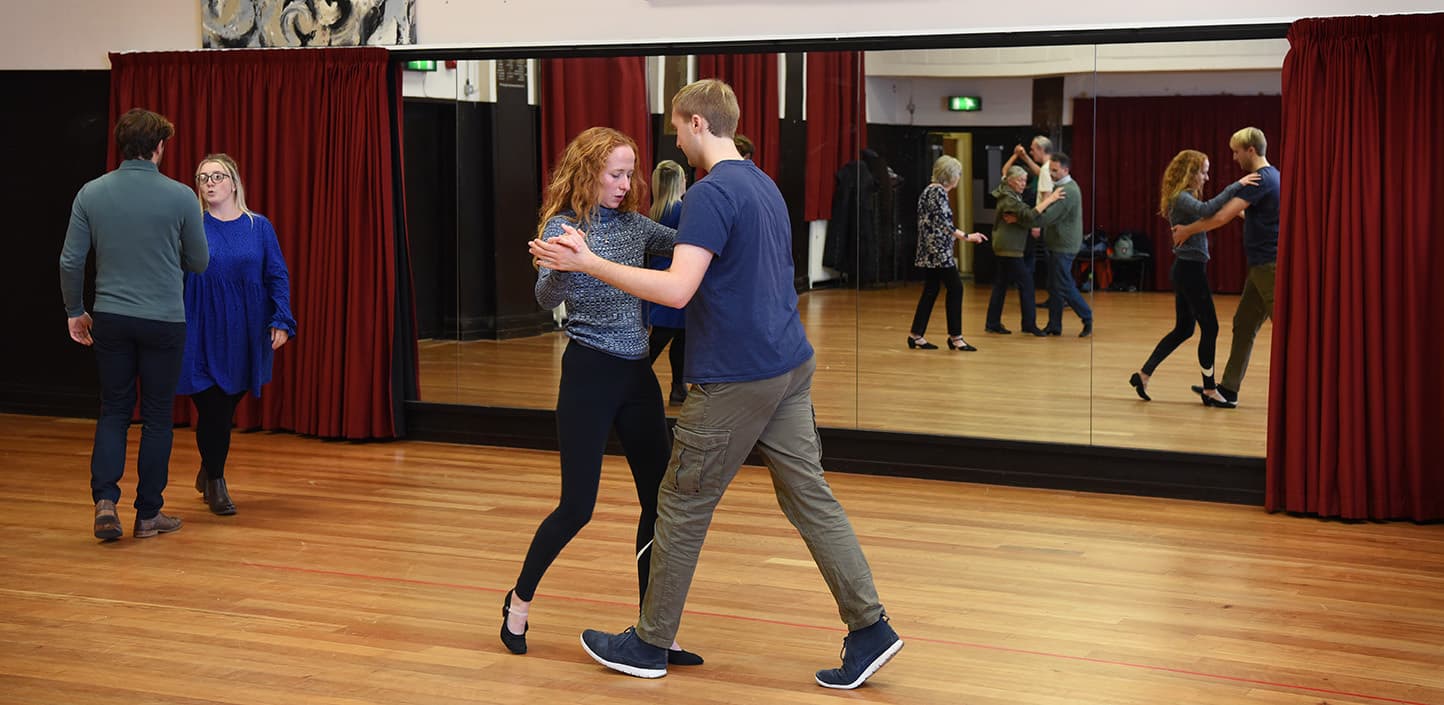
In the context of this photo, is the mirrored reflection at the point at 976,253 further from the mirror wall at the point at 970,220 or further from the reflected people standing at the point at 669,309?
the reflected people standing at the point at 669,309

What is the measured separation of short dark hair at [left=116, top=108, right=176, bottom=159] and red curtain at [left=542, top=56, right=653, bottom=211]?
2.25 metres

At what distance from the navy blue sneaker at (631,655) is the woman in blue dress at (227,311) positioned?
2.23 m

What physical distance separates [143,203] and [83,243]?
0.24 metres

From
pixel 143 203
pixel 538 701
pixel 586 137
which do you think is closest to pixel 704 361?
pixel 586 137

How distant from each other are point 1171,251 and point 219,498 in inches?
150

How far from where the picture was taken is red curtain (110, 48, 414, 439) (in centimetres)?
734

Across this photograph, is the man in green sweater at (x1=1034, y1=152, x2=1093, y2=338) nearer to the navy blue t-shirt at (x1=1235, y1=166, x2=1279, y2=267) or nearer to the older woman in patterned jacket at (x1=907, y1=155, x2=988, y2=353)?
the older woman in patterned jacket at (x1=907, y1=155, x2=988, y2=353)

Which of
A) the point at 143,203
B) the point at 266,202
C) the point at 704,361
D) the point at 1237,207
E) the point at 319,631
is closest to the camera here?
the point at 704,361

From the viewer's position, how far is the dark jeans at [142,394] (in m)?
5.10

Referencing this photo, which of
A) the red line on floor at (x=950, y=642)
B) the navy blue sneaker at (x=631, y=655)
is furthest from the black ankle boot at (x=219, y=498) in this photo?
the navy blue sneaker at (x=631, y=655)

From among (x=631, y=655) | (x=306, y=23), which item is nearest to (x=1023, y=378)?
(x=631, y=655)

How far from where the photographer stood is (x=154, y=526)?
5395 millimetres

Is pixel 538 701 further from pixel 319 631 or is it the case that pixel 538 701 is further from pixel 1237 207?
pixel 1237 207

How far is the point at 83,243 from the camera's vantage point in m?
5.09
